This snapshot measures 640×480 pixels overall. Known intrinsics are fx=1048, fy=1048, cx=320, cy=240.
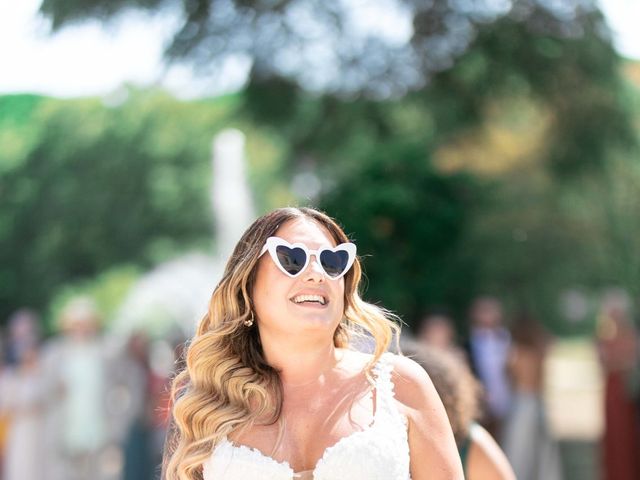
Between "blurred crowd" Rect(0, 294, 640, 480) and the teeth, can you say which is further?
"blurred crowd" Rect(0, 294, 640, 480)

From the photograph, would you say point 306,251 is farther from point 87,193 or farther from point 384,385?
point 87,193

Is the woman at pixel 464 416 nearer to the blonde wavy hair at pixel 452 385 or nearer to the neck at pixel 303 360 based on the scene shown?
the blonde wavy hair at pixel 452 385

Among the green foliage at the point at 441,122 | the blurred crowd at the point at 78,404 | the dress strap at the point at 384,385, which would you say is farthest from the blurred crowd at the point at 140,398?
the dress strap at the point at 384,385

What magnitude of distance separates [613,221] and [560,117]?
1957 mm

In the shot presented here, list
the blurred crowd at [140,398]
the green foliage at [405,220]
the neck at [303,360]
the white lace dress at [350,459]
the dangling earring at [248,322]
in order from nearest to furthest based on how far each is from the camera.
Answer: the white lace dress at [350,459] → the neck at [303,360] → the dangling earring at [248,322] → the blurred crowd at [140,398] → the green foliage at [405,220]

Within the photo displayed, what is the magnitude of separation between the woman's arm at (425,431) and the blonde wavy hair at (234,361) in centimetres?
11

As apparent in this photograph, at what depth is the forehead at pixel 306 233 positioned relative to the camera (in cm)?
254

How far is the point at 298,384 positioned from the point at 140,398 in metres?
6.54

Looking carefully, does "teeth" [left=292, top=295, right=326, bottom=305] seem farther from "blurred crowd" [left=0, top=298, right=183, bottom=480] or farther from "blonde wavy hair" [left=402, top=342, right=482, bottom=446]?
"blurred crowd" [left=0, top=298, right=183, bottom=480]

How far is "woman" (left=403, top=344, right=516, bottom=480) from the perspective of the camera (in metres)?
3.26

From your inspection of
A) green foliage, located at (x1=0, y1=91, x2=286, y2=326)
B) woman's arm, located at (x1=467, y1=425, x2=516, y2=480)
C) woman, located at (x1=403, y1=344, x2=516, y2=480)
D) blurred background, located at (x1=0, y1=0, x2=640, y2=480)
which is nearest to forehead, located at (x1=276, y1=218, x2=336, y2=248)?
woman, located at (x1=403, y1=344, x2=516, y2=480)

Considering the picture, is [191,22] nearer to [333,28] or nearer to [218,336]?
[333,28]

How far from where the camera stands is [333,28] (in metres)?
11.1

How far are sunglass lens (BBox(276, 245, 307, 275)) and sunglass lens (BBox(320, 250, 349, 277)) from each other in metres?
0.05
